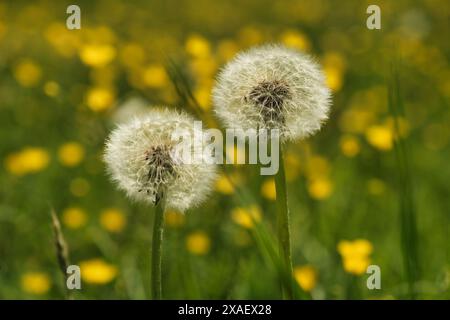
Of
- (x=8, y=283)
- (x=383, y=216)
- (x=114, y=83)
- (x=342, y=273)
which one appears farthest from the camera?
(x=114, y=83)

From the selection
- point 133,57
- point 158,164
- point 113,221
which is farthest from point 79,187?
point 158,164

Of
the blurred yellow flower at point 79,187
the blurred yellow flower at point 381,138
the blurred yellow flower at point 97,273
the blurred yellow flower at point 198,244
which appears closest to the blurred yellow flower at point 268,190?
the blurred yellow flower at point 198,244

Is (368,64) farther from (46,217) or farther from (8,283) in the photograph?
(8,283)

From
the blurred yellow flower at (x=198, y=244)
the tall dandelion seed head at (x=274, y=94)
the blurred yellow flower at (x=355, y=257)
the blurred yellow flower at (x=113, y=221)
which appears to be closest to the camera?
the tall dandelion seed head at (x=274, y=94)

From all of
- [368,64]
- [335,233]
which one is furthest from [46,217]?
[368,64]

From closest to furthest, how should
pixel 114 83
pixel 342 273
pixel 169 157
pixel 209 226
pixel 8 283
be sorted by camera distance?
pixel 169 157 → pixel 342 273 → pixel 8 283 → pixel 209 226 → pixel 114 83

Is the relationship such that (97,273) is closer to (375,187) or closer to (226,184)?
(226,184)

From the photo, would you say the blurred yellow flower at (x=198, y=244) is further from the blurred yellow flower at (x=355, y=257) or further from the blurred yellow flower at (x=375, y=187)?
the blurred yellow flower at (x=375, y=187)
